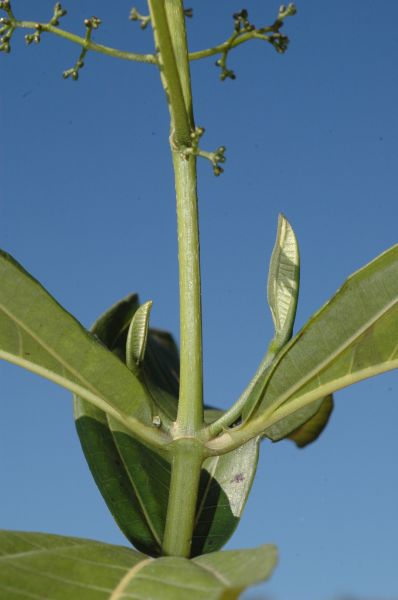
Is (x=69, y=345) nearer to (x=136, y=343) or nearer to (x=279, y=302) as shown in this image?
(x=136, y=343)

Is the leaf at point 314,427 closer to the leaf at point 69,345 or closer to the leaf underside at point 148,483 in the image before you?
the leaf underside at point 148,483

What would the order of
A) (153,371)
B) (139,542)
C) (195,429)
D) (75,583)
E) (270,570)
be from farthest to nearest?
(153,371) → (139,542) → (195,429) → (75,583) → (270,570)

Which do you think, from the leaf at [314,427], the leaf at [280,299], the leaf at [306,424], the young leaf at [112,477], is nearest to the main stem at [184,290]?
the leaf at [280,299]

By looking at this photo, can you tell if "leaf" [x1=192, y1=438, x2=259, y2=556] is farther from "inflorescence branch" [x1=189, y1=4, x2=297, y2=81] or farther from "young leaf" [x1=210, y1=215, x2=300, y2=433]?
"inflorescence branch" [x1=189, y1=4, x2=297, y2=81]

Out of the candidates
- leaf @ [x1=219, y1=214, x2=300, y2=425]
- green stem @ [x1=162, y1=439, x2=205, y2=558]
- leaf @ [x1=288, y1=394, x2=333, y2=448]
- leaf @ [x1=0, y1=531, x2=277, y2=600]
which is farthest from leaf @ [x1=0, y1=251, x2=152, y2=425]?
leaf @ [x1=288, y1=394, x2=333, y2=448]

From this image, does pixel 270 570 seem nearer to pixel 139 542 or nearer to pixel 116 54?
pixel 139 542

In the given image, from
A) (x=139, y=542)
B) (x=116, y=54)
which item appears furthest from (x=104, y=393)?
(x=116, y=54)

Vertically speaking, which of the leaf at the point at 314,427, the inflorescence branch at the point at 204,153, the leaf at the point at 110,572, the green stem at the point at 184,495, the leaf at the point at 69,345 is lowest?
the leaf at the point at 110,572
